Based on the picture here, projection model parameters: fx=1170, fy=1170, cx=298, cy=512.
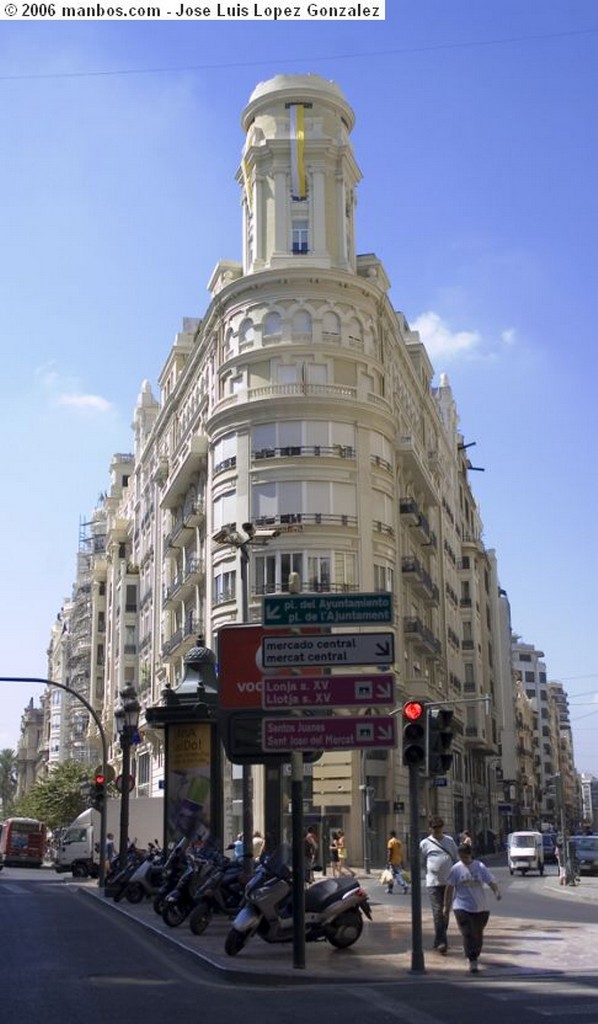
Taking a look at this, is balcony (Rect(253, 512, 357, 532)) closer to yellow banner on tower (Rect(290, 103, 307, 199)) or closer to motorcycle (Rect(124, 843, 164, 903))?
yellow banner on tower (Rect(290, 103, 307, 199))

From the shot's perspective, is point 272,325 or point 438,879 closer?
point 438,879

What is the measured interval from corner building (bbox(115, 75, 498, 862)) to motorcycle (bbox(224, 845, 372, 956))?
2489 cm

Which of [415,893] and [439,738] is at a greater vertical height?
[439,738]

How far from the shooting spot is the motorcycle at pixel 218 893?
17016mm

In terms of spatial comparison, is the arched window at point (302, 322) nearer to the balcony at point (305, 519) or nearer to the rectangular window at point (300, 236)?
the rectangular window at point (300, 236)

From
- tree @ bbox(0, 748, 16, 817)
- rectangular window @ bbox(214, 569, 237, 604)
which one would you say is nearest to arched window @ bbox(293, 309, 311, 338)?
rectangular window @ bbox(214, 569, 237, 604)

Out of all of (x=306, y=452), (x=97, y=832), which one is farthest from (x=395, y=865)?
(x=306, y=452)

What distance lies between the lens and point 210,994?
11648 millimetres

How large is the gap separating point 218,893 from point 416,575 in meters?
33.1

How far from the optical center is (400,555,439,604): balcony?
163ft

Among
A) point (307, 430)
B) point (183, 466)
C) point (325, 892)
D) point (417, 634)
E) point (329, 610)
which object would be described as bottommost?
point (325, 892)

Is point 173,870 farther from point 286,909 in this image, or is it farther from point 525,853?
point 525,853

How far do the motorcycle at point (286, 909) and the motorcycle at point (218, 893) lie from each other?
2.10 meters

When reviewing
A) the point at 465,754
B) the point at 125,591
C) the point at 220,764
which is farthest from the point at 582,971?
the point at 125,591
